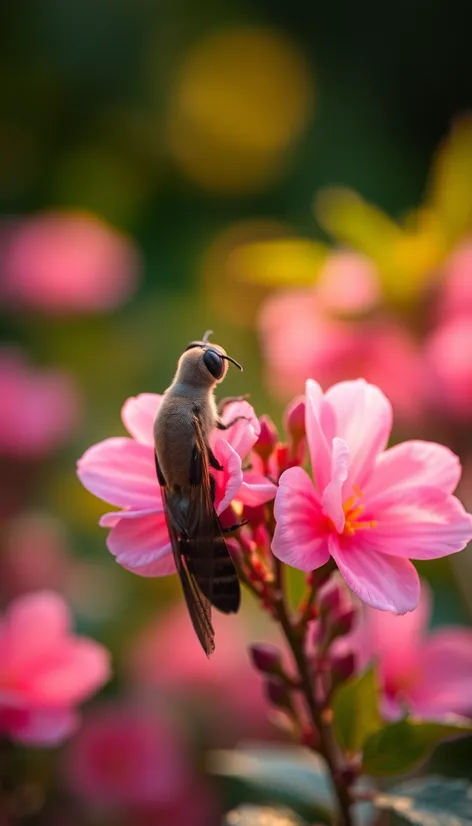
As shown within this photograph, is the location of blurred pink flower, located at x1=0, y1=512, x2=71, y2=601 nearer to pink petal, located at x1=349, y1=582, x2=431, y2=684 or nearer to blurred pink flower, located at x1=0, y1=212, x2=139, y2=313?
blurred pink flower, located at x1=0, y1=212, x2=139, y2=313

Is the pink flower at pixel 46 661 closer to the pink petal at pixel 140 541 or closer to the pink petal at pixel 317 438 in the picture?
the pink petal at pixel 140 541

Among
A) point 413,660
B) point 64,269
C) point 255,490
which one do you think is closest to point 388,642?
point 413,660

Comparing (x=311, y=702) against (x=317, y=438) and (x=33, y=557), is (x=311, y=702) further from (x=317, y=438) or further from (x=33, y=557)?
(x=33, y=557)

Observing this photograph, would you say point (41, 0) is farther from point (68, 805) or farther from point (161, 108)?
point (68, 805)

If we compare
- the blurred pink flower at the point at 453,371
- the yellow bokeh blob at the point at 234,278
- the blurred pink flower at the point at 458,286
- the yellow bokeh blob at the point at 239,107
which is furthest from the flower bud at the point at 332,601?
the yellow bokeh blob at the point at 239,107

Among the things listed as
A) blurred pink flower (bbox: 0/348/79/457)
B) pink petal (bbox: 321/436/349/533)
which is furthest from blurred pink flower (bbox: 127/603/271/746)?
pink petal (bbox: 321/436/349/533)

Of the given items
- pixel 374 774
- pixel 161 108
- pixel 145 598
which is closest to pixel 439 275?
pixel 145 598

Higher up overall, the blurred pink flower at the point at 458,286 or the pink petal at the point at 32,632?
the blurred pink flower at the point at 458,286
